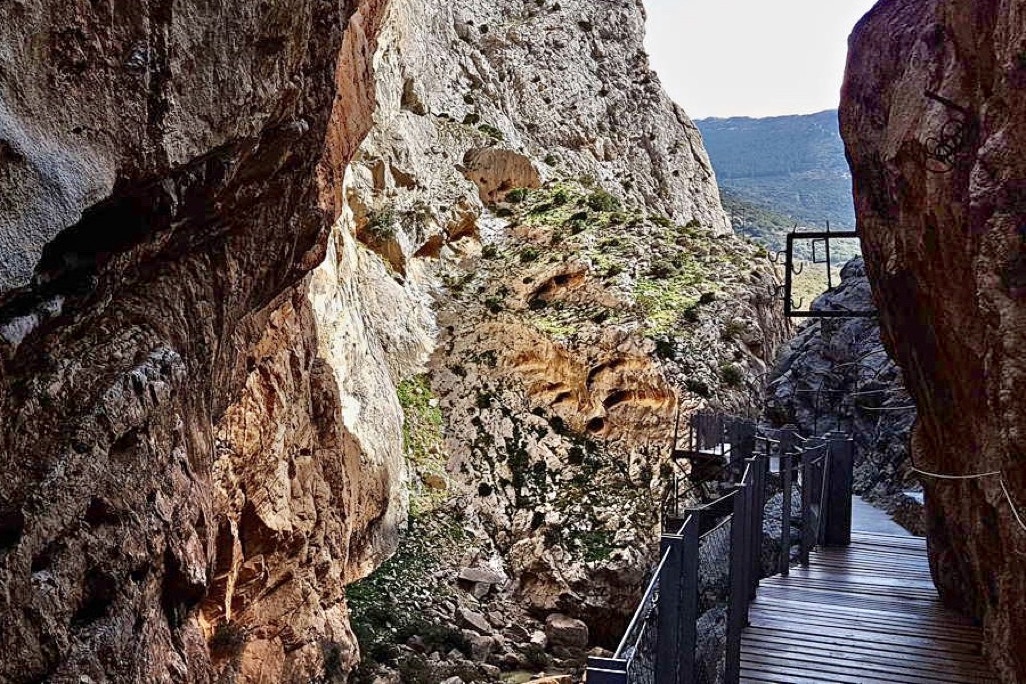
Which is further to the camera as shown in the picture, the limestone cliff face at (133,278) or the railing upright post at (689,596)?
the limestone cliff face at (133,278)

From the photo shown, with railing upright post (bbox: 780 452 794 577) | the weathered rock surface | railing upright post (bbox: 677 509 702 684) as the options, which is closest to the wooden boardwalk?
railing upright post (bbox: 780 452 794 577)

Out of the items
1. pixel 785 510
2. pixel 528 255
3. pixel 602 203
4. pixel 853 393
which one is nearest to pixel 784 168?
pixel 602 203

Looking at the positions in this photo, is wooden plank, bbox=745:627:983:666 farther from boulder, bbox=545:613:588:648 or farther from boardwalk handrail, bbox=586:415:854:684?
boulder, bbox=545:613:588:648

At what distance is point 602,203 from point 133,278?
87.8 feet

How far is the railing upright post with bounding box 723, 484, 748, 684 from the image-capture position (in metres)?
5.82

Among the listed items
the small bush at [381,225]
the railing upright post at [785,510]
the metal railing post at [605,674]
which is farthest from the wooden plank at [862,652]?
the small bush at [381,225]

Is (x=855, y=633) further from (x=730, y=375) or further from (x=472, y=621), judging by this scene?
(x=730, y=375)

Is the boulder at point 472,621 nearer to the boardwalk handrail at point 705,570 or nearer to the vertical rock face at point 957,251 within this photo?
the boardwalk handrail at point 705,570

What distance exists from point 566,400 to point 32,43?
22073mm

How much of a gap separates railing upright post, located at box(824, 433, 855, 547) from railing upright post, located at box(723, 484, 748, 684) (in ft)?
21.0

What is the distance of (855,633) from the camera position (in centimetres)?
728

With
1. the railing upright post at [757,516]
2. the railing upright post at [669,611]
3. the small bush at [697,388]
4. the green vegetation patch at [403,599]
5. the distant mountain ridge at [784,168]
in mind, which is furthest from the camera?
the distant mountain ridge at [784,168]

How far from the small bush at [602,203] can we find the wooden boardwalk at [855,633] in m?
24.8

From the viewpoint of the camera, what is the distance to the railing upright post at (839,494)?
12.0m
